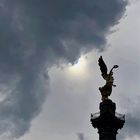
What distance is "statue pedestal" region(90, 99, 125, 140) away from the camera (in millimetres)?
55156

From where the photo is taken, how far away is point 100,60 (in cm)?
6059

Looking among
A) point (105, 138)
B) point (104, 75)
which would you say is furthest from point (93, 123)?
point (104, 75)

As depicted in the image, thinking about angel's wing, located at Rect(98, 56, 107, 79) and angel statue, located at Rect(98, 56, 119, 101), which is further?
A: angel's wing, located at Rect(98, 56, 107, 79)

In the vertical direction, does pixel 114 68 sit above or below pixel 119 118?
above

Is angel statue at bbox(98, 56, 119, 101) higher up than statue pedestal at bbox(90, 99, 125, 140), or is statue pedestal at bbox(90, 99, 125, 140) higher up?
angel statue at bbox(98, 56, 119, 101)

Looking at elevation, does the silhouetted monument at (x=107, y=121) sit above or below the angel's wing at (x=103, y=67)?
below

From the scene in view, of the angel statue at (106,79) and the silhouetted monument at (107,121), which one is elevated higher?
the angel statue at (106,79)

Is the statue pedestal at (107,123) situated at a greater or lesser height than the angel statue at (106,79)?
lesser

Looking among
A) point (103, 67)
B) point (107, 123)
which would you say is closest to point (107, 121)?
point (107, 123)

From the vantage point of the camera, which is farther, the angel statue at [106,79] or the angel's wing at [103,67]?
the angel's wing at [103,67]

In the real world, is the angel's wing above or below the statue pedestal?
above

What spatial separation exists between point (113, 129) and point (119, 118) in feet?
3.74

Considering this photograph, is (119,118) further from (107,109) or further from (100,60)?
(100,60)

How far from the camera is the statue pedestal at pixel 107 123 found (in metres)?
55.2
